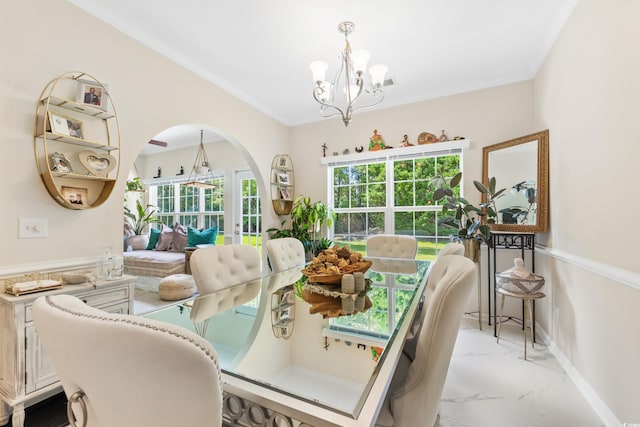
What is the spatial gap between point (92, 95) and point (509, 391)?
11.9ft

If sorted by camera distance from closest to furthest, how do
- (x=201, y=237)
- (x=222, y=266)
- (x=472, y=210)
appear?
(x=222, y=266), (x=472, y=210), (x=201, y=237)

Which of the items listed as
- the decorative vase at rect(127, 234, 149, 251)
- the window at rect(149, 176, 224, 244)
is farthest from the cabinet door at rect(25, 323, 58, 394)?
the decorative vase at rect(127, 234, 149, 251)

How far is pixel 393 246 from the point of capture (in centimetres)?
315

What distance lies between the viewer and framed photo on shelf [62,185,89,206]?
1923mm

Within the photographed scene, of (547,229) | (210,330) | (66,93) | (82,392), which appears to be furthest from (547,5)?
(66,93)

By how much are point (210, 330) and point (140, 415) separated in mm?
696

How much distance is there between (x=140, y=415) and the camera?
494mm

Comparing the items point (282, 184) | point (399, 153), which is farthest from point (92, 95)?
point (399, 153)

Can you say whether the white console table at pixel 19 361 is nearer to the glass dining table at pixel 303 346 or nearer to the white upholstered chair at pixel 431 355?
the glass dining table at pixel 303 346

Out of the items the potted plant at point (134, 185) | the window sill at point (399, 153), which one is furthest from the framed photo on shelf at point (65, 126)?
the potted plant at point (134, 185)

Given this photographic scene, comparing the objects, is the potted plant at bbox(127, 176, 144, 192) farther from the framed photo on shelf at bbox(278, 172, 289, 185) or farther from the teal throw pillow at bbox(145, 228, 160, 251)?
the framed photo on shelf at bbox(278, 172, 289, 185)

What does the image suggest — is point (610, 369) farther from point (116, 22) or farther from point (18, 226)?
point (116, 22)

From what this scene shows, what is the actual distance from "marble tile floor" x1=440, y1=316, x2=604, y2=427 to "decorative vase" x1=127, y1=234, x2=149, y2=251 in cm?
619

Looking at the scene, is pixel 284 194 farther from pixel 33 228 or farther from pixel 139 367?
pixel 139 367
